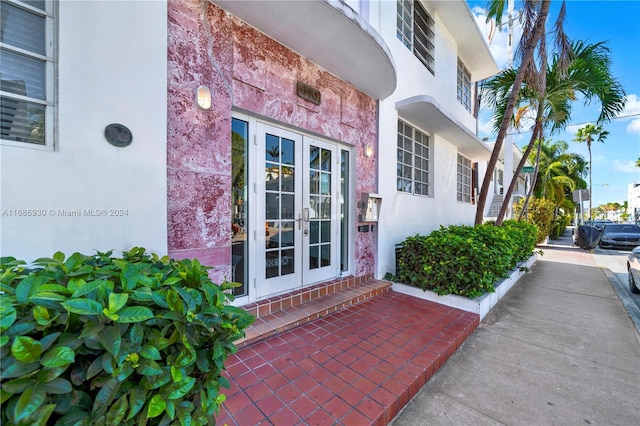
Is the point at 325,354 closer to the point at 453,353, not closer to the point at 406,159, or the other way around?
the point at 453,353

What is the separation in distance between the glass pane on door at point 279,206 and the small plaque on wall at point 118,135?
1667 mm

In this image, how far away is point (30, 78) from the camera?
6.89ft

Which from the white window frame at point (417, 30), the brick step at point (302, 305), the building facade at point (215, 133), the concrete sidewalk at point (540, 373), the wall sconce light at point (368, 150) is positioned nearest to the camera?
the building facade at point (215, 133)

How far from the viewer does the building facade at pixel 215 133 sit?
2113mm

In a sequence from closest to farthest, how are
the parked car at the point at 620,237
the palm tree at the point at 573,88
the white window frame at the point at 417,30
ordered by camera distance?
the white window frame at the point at 417,30 → the palm tree at the point at 573,88 → the parked car at the point at 620,237

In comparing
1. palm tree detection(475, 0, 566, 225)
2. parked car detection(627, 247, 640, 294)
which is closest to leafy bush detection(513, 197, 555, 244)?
parked car detection(627, 247, 640, 294)

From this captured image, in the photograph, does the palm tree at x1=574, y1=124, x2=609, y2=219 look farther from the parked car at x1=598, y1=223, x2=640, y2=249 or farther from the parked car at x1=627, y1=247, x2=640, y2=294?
the parked car at x1=627, y1=247, x2=640, y2=294

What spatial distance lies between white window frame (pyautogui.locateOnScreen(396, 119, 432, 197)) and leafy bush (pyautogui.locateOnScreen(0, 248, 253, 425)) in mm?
5386

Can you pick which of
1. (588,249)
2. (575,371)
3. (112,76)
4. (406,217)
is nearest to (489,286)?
(575,371)

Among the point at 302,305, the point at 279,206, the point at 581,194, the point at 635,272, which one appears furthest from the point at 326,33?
the point at 581,194

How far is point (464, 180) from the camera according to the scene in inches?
384

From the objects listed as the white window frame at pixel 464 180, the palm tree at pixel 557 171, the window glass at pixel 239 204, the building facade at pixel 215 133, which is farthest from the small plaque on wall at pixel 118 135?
the palm tree at pixel 557 171

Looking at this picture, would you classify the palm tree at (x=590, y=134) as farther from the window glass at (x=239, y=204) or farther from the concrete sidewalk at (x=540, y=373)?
the window glass at (x=239, y=204)

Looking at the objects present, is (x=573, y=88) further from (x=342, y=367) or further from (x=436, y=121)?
(x=342, y=367)
